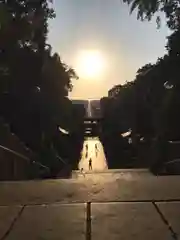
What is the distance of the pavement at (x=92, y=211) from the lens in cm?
461

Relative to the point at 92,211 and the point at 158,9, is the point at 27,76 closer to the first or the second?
the point at 158,9

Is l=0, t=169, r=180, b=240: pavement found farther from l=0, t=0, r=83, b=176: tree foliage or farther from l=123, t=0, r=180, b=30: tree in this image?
l=0, t=0, r=83, b=176: tree foliage

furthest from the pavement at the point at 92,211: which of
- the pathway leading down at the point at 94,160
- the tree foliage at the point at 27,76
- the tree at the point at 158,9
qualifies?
the pathway leading down at the point at 94,160

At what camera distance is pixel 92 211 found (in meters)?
5.53

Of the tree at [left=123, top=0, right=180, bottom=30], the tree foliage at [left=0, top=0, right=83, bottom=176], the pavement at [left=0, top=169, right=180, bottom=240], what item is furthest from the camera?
the tree foliage at [left=0, top=0, right=83, bottom=176]

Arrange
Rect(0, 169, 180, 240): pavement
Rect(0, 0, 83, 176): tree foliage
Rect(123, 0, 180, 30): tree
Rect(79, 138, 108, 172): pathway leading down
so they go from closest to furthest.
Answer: Rect(0, 169, 180, 240): pavement, Rect(123, 0, 180, 30): tree, Rect(0, 0, 83, 176): tree foliage, Rect(79, 138, 108, 172): pathway leading down

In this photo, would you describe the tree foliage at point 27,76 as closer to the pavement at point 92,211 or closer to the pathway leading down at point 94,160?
the pathway leading down at point 94,160

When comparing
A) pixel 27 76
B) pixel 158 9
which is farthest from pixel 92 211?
pixel 27 76

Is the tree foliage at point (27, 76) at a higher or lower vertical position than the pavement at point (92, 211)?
higher

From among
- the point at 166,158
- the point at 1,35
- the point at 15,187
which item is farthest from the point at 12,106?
the point at 15,187

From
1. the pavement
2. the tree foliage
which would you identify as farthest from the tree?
the pavement

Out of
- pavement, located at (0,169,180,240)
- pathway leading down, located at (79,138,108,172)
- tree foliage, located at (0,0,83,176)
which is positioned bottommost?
pathway leading down, located at (79,138,108,172)

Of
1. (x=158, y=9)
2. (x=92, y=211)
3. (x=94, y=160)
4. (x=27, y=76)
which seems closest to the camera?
(x=92, y=211)

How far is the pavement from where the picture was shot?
4.61 meters
